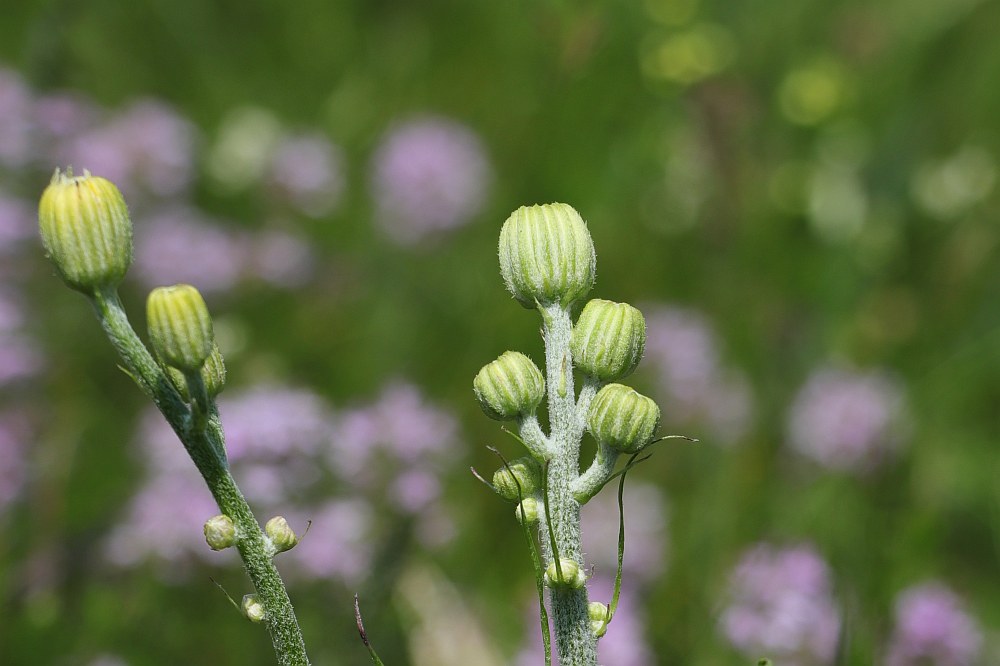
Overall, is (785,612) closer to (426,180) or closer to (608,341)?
(608,341)

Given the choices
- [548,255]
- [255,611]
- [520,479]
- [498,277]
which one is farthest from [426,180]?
[255,611]

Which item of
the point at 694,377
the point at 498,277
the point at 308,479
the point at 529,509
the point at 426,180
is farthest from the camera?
the point at 426,180

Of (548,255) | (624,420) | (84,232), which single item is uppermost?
(84,232)

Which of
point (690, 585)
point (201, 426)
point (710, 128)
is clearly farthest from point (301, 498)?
point (710, 128)

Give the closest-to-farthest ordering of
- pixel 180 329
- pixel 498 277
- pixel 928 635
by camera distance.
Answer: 1. pixel 180 329
2. pixel 928 635
3. pixel 498 277

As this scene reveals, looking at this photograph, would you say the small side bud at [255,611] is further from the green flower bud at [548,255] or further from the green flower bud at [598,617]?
the green flower bud at [548,255]

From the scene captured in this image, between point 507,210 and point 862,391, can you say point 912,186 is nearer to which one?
point 862,391
